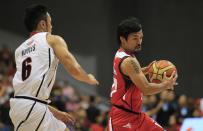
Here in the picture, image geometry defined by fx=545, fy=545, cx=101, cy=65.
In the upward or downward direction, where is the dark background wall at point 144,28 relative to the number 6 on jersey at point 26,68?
downward

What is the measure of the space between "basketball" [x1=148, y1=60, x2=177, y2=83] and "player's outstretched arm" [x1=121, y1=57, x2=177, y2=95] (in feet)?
0.65

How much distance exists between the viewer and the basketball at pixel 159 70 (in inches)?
262

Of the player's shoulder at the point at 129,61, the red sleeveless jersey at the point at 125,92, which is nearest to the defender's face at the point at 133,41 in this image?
the red sleeveless jersey at the point at 125,92

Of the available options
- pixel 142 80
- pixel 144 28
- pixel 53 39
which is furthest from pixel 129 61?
pixel 144 28

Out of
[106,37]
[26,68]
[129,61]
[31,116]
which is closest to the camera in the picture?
[31,116]

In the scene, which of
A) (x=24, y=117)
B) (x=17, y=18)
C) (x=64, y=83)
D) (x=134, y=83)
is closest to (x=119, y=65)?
(x=134, y=83)

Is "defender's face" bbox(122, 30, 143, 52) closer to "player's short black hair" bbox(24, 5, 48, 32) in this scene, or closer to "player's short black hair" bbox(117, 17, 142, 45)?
"player's short black hair" bbox(117, 17, 142, 45)

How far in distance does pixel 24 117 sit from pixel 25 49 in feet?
2.48

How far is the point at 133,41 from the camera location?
6695mm

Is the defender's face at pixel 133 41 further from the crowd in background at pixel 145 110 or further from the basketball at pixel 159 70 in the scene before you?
the crowd in background at pixel 145 110

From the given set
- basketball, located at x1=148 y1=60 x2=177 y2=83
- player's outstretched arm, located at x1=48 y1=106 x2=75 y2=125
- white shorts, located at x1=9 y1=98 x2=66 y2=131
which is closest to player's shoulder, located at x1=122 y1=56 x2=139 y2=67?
basketball, located at x1=148 y1=60 x2=177 y2=83

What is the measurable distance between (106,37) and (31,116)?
14.5 meters

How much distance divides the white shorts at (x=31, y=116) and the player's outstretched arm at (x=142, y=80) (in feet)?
3.90

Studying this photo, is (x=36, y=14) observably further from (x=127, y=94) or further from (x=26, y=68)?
A: (x=127, y=94)
